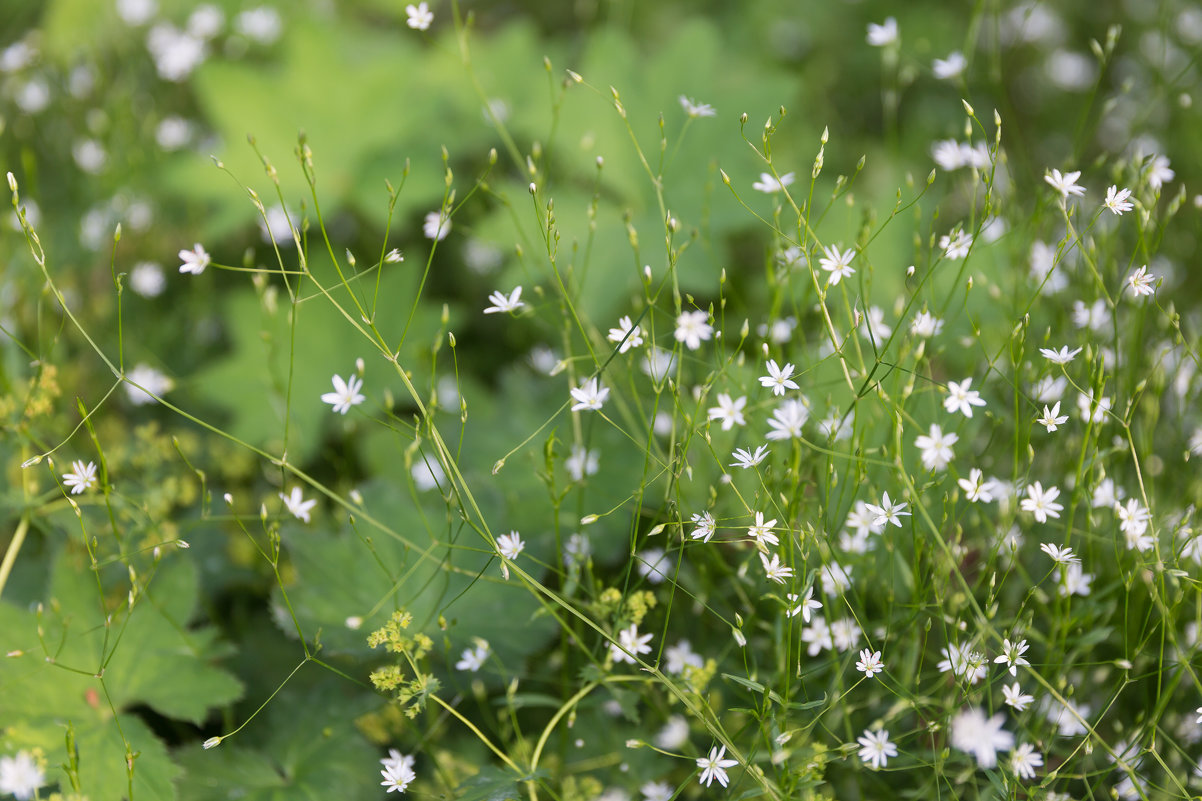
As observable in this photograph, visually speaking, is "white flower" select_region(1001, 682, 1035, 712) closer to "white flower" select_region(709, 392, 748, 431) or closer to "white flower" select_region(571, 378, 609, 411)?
"white flower" select_region(709, 392, 748, 431)

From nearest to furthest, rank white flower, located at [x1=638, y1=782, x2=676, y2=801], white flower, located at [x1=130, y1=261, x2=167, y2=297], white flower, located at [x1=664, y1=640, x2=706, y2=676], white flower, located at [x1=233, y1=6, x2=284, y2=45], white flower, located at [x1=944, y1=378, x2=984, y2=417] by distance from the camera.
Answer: white flower, located at [x1=944, y1=378, x2=984, y2=417] → white flower, located at [x1=638, y1=782, x2=676, y2=801] → white flower, located at [x1=664, y1=640, x2=706, y2=676] → white flower, located at [x1=130, y1=261, x2=167, y2=297] → white flower, located at [x1=233, y1=6, x2=284, y2=45]

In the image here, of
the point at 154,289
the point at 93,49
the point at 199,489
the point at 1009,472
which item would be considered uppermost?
the point at 1009,472

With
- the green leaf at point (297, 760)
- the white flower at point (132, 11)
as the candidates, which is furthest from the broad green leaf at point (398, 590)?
the white flower at point (132, 11)

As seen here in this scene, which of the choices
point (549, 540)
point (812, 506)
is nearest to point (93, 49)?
point (549, 540)

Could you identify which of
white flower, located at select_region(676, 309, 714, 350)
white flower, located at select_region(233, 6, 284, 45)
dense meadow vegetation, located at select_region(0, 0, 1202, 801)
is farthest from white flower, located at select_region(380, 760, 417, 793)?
white flower, located at select_region(233, 6, 284, 45)

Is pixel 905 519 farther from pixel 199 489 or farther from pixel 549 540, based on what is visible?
pixel 199 489

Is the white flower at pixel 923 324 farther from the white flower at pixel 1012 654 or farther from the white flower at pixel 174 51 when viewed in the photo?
the white flower at pixel 174 51

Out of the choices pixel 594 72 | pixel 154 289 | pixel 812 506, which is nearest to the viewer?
pixel 812 506

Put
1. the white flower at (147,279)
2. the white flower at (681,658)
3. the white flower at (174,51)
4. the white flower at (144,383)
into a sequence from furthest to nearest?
the white flower at (174,51) → the white flower at (147,279) → the white flower at (144,383) → the white flower at (681,658)
